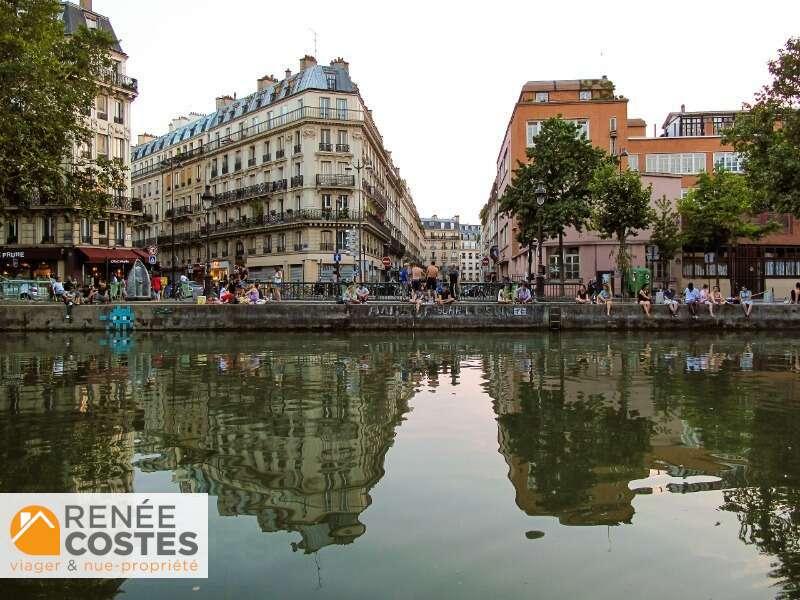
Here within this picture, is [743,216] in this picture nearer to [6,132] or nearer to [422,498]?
[6,132]

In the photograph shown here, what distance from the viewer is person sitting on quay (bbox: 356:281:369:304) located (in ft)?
98.5

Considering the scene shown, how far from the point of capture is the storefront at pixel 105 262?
1802 inches

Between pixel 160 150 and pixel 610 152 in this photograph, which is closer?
pixel 610 152

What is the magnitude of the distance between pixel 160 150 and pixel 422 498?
86.1 m

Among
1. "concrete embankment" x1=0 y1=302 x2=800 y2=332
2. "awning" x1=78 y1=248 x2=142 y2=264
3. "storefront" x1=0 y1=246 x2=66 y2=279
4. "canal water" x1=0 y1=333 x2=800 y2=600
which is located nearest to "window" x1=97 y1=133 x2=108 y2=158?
"awning" x1=78 y1=248 x2=142 y2=264

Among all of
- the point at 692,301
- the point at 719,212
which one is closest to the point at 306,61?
the point at 719,212

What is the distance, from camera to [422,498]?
574 cm

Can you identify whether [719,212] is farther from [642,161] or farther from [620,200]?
[642,161]

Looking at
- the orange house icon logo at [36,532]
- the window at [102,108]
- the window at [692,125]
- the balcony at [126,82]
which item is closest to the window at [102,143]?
the window at [102,108]

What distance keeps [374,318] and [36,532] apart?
916 inches

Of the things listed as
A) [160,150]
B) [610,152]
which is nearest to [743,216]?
[610,152]

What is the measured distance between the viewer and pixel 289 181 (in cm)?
6025

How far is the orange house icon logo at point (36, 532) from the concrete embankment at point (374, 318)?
22639 millimetres

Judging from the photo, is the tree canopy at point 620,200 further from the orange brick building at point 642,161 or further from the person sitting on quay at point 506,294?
the person sitting on quay at point 506,294
